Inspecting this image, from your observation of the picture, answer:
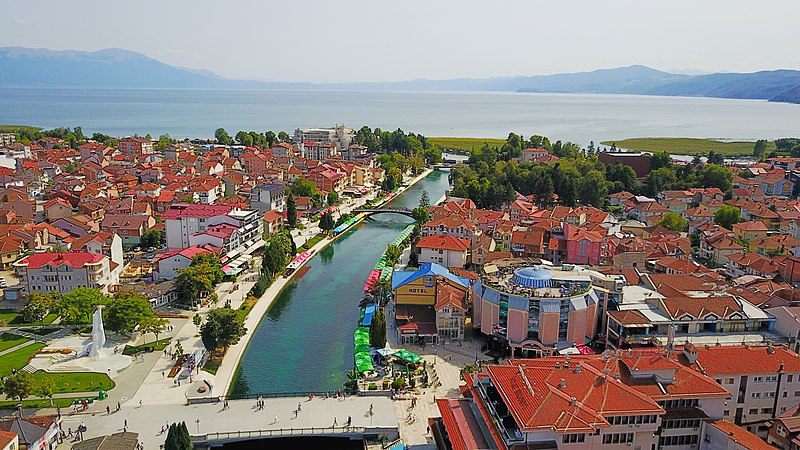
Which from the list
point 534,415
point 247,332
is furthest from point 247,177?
point 534,415

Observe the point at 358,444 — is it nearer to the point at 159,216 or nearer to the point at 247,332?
the point at 247,332

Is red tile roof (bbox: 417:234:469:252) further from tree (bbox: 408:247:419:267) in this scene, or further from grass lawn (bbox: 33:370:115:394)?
grass lawn (bbox: 33:370:115:394)

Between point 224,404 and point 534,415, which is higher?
point 534,415

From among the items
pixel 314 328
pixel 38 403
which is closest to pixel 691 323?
pixel 314 328

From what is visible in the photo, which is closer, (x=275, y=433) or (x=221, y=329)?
(x=275, y=433)

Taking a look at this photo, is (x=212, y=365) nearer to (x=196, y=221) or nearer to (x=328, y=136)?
(x=196, y=221)

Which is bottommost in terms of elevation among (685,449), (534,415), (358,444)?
(358,444)

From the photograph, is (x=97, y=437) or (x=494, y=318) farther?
(x=494, y=318)
